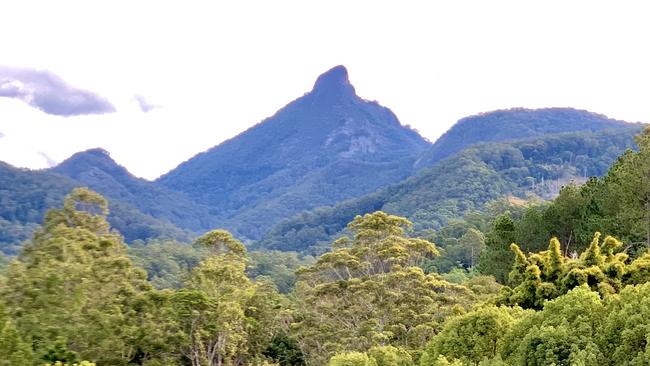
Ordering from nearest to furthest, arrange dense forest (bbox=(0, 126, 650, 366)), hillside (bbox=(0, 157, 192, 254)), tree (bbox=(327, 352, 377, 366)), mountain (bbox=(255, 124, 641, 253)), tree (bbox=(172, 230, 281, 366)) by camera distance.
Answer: dense forest (bbox=(0, 126, 650, 366))
tree (bbox=(327, 352, 377, 366))
tree (bbox=(172, 230, 281, 366))
mountain (bbox=(255, 124, 641, 253))
hillside (bbox=(0, 157, 192, 254))

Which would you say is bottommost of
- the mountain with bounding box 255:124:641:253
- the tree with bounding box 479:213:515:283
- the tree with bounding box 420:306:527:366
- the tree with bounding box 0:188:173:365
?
the mountain with bounding box 255:124:641:253

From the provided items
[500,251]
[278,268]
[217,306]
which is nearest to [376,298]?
[217,306]

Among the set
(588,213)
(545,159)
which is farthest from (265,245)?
(588,213)

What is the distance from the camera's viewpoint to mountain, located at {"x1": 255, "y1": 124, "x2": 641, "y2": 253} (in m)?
142

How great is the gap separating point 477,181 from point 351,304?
12935 centimetres

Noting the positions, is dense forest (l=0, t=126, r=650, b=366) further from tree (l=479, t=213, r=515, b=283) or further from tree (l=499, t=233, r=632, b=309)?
tree (l=479, t=213, r=515, b=283)

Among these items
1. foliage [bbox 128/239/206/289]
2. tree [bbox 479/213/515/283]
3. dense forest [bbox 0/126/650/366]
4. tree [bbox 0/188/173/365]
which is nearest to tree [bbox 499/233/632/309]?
dense forest [bbox 0/126/650/366]

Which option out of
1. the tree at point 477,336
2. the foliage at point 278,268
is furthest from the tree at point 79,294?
the foliage at point 278,268

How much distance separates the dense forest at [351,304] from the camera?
13.8 m

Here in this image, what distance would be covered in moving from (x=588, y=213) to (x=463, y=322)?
53.2 ft

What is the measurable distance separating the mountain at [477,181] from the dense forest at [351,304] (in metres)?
105

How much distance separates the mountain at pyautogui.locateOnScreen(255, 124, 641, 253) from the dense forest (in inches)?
4123

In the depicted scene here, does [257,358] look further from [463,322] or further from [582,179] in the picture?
[582,179]

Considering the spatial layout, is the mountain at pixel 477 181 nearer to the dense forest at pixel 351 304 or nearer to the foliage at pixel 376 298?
the dense forest at pixel 351 304
